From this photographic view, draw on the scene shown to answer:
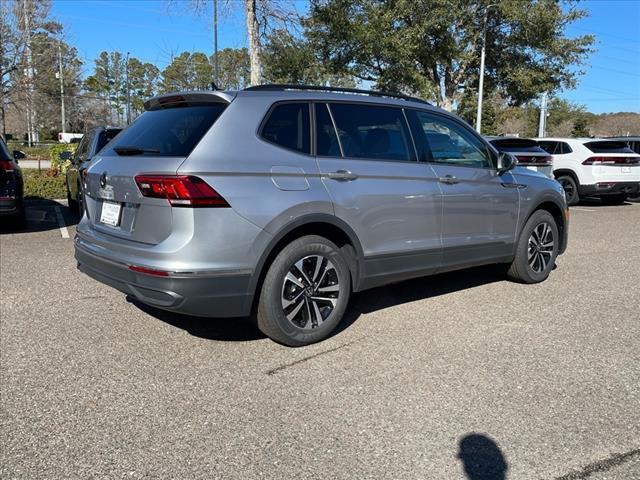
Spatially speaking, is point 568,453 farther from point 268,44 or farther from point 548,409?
point 268,44

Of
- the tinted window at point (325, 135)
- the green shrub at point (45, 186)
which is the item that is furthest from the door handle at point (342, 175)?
the green shrub at point (45, 186)

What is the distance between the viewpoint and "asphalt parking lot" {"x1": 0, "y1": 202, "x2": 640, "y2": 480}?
2779 mm

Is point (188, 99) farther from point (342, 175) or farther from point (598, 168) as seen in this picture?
point (598, 168)

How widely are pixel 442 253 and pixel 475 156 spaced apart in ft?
3.58

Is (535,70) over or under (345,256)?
over

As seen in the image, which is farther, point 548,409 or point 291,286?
point 291,286

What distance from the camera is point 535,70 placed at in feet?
74.1

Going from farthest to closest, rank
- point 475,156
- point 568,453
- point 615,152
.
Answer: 1. point 615,152
2. point 475,156
3. point 568,453

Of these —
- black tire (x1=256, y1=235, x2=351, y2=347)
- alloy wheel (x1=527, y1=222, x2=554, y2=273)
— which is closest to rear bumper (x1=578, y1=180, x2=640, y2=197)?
alloy wheel (x1=527, y1=222, x2=554, y2=273)

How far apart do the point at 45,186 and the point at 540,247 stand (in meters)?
11.9

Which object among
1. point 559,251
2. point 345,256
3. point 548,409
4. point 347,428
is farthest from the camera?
point 559,251

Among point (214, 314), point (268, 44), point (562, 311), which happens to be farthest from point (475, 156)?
point (268, 44)

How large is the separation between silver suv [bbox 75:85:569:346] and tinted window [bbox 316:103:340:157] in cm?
1

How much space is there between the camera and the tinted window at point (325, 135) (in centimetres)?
420
